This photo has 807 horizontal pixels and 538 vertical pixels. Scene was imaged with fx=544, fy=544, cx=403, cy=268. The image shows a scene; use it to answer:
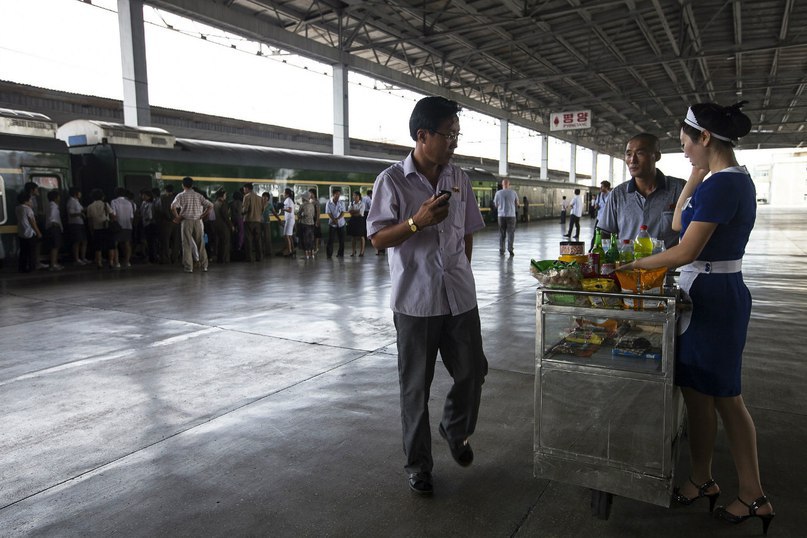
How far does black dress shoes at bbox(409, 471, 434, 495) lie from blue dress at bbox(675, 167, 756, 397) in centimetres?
123

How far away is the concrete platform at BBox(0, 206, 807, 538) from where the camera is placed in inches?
91.0

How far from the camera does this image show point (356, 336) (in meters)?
5.43

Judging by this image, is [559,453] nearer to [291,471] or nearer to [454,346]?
[454,346]

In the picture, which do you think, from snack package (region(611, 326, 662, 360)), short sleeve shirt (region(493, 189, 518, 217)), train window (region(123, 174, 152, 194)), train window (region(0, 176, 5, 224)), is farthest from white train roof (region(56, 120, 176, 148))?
snack package (region(611, 326, 662, 360))

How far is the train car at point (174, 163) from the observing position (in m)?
11.4

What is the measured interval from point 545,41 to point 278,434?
20.5m

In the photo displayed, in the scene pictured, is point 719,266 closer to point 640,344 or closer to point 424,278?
point 640,344

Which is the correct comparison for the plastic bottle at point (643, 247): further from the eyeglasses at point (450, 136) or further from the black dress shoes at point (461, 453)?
the black dress shoes at point (461, 453)

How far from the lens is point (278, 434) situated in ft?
10.4

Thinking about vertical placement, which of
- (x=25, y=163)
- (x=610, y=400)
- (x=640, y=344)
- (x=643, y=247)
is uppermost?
(x=25, y=163)

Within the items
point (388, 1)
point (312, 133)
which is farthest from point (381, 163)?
point (312, 133)

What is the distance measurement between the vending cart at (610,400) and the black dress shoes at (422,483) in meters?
0.50

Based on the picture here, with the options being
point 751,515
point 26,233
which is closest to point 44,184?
point 26,233

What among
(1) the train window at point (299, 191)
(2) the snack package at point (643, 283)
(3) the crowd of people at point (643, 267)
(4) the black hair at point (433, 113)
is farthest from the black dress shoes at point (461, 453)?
(1) the train window at point (299, 191)
